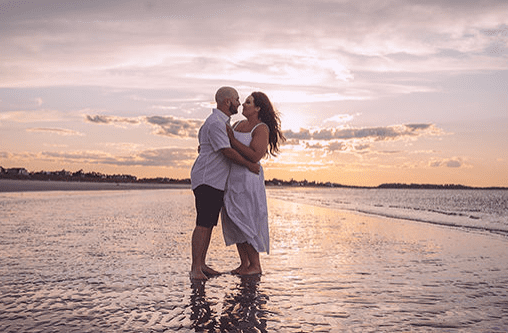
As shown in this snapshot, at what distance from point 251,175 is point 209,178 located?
0.50 meters

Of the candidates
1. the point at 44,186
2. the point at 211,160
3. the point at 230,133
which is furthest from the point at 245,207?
the point at 44,186

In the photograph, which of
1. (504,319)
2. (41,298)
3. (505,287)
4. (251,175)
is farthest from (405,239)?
(41,298)

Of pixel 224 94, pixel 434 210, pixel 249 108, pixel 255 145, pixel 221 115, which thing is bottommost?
pixel 434 210

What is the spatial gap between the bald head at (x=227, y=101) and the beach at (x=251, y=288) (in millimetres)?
1921

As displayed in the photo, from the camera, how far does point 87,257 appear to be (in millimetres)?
6301

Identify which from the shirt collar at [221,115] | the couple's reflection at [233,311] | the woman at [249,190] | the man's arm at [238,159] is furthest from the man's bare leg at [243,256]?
the shirt collar at [221,115]

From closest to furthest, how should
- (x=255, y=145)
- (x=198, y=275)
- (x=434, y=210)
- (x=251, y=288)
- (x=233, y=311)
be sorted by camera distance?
(x=233, y=311)
(x=251, y=288)
(x=198, y=275)
(x=255, y=145)
(x=434, y=210)

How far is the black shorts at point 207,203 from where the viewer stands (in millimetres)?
5336

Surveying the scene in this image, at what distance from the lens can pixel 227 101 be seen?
547 cm

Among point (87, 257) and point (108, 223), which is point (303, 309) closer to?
point (87, 257)

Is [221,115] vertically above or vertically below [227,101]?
below

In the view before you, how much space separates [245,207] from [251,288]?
3.73 ft

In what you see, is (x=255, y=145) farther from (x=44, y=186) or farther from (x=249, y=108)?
(x=44, y=186)

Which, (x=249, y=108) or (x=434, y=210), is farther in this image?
(x=434, y=210)
